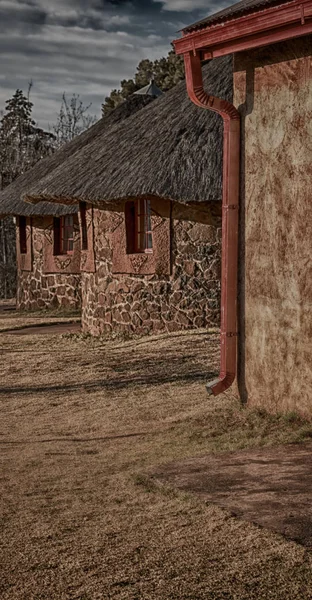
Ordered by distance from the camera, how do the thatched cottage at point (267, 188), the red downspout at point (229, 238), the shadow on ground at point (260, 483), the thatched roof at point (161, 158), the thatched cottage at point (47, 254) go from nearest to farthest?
the shadow on ground at point (260, 483), the thatched cottage at point (267, 188), the red downspout at point (229, 238), the thatched roof at point (161, 158), the thatched cottage at point (47, 254)

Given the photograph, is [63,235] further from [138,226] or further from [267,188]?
[267,188]

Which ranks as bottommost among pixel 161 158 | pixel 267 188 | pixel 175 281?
pixel 175 281

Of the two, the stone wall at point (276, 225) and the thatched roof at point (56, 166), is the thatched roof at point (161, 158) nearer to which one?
the thatched roof at point (56, 166)

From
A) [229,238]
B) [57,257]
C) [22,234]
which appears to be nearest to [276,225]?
[229,238]

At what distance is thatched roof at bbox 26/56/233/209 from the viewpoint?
505 inches

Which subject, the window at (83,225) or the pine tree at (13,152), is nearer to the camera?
the window at (83,225)

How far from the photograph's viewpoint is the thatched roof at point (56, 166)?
19.1m

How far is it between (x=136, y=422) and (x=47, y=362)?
3.88 m

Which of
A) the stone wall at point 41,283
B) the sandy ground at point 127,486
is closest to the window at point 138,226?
the sandy ground at point 127,486

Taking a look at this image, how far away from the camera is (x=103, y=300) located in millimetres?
15016

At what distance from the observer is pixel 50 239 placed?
20.5m

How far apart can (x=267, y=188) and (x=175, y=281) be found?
20.3 ft

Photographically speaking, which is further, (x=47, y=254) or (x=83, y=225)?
(x=47, y=254)

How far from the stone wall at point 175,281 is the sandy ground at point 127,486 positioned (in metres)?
1.54
